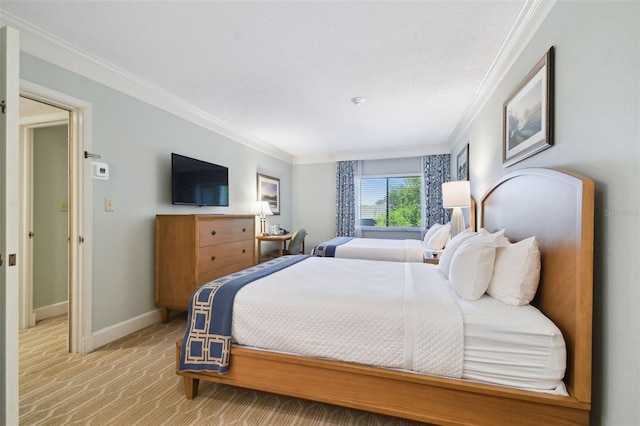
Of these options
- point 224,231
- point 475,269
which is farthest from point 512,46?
point 224,231

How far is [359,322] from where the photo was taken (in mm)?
1486

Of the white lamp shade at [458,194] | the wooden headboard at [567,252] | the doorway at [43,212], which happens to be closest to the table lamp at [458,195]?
the white lamp shade at [458,194]

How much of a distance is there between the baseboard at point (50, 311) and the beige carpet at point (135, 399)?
38.1 inches

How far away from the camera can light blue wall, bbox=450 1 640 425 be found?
1.02m

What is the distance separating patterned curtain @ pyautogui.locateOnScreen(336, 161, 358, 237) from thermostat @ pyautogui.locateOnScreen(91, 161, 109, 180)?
4299 mm

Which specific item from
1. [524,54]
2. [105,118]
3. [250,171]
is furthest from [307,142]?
[524,54]

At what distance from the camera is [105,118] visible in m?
2.52

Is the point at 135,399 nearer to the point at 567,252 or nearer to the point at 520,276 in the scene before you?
the point at 520,276

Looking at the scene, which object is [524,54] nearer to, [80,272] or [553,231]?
[553,231]

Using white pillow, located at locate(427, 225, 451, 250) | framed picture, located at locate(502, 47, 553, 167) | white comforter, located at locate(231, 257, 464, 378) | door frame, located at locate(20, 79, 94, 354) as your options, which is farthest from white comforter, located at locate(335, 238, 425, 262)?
door frame, located at locate(20, 79, 94, 354)

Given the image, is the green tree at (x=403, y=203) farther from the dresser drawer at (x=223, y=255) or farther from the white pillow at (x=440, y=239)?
the dresser drawer at (x=223, y=255)

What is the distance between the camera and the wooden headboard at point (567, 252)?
116 cm

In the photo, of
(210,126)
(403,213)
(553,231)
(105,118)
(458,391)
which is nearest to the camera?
(458,391)

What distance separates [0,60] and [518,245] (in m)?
2.73
